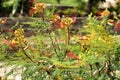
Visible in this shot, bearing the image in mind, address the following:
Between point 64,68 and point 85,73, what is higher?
point 64,68

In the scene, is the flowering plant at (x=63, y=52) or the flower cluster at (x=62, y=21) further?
the flower cluster at (x=62, y=21)

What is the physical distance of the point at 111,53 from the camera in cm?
239

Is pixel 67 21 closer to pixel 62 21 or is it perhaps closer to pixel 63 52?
pixel 62 21

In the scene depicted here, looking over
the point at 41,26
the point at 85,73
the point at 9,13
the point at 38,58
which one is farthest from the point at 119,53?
the point at 9,13

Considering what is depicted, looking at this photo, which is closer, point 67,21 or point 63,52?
point 67,21

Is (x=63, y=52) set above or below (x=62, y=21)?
below

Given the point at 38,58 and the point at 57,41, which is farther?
the point at 57,41

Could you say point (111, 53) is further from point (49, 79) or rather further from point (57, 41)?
point (57, 41)

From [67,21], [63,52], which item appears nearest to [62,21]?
[67,21]

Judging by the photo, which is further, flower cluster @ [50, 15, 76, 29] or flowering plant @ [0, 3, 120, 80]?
flower cluster @ [50, 15, 76, 29]

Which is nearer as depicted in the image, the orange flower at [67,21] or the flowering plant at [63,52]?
the flowering plant at [63,52]

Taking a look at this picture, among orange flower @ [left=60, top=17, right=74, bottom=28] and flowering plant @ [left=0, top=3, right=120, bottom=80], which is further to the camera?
orange flower @ [left=60, top=17, right=74, bottom=28]

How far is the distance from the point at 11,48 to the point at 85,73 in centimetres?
67

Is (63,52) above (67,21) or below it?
below
